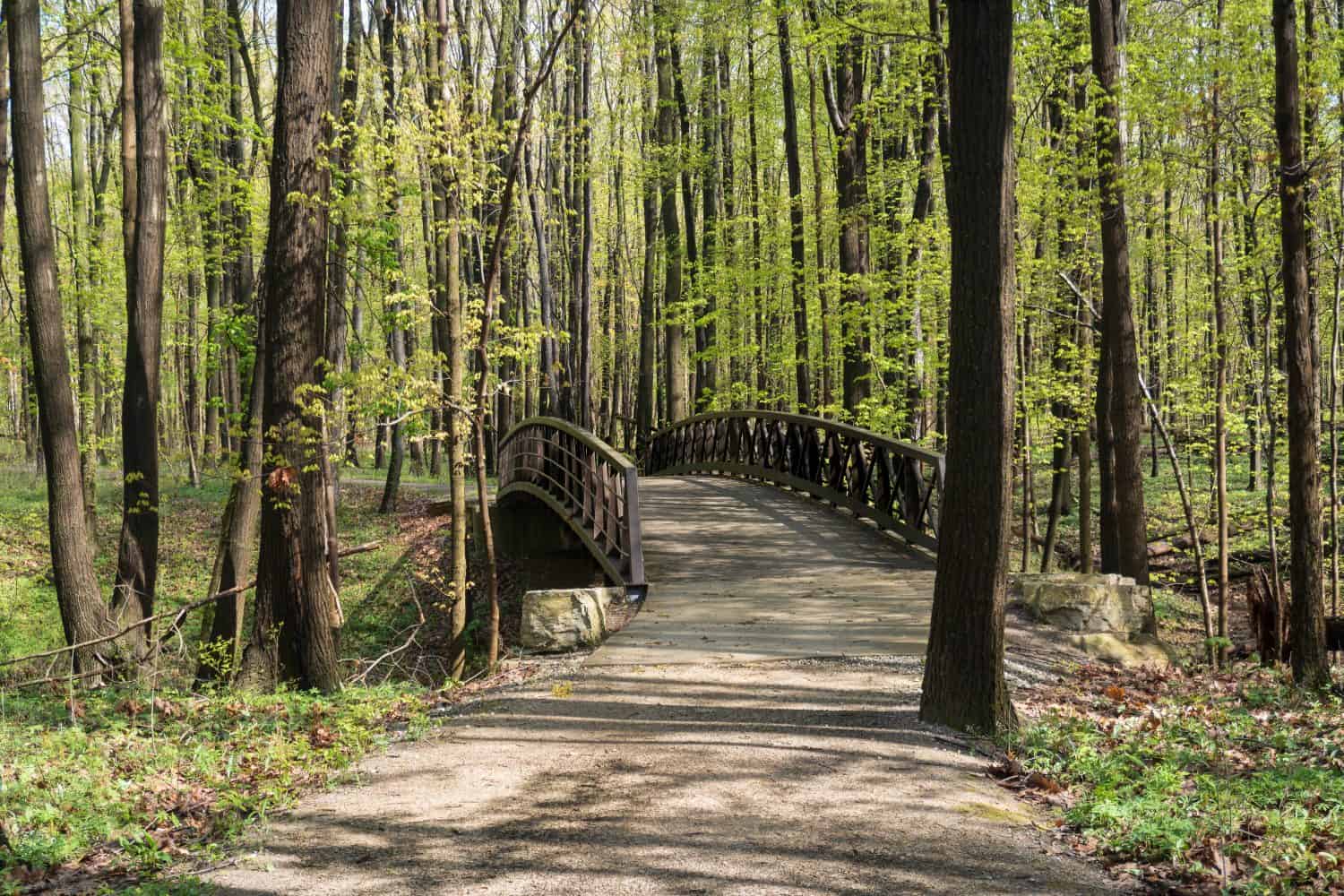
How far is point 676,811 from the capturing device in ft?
13.9

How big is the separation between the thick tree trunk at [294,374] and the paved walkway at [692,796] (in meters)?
2.02

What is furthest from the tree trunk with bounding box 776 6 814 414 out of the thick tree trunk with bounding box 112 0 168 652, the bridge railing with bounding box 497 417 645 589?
the thick tree trunk with bounding box 112 0 168 652

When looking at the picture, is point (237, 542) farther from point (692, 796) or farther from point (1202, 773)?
point (1202, 773)

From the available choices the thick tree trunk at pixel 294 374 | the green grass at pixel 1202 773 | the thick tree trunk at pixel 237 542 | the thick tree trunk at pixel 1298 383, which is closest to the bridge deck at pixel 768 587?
the green grass at pixel 1202 773

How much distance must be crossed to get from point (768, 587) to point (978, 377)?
4.82 metres

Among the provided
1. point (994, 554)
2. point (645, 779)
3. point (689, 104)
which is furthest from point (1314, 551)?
point (689, 104)

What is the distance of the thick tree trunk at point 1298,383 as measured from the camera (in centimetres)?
812

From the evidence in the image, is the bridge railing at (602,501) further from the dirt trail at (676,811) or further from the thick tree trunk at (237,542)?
the dirt trail at (676,811)

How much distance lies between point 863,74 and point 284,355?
44.6ft

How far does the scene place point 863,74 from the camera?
17.7 meters

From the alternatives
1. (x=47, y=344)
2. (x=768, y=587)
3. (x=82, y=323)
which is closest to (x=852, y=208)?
(x=768, y=587)

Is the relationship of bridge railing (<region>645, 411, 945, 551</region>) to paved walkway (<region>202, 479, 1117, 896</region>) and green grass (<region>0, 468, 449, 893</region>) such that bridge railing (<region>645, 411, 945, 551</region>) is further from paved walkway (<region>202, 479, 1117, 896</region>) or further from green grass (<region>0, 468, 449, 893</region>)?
green grass (<region>0, 468, 449, 893</region>)

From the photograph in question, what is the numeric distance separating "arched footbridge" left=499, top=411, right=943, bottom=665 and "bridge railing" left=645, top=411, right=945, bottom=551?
0.10 ft

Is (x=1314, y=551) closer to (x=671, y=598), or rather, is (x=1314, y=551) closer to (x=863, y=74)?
(x=671, y=598)
